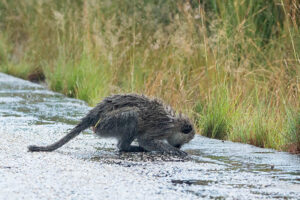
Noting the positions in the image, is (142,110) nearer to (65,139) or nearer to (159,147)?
(159,147)

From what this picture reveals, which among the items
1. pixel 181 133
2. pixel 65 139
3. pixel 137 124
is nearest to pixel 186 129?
pixel 181 133

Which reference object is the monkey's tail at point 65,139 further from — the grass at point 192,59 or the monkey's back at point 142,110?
the grass at point 192,59

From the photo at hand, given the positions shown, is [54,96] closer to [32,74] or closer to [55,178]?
[32,74]

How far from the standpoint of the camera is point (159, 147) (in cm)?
624

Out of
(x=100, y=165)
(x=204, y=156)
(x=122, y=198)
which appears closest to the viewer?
(x=122, y=198)

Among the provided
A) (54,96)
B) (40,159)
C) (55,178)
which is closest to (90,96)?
(54,96)

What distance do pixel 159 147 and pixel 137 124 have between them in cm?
32

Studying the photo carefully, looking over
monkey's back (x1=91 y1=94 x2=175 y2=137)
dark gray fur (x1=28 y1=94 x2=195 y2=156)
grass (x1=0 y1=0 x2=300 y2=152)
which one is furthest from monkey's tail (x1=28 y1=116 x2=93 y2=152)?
grass (x1=0 y1=0 x2=300 y2=152)

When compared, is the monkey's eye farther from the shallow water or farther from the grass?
the grass

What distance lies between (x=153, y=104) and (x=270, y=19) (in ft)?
15.9

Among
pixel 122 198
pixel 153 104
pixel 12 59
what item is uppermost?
pixel 12 59

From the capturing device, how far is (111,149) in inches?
259

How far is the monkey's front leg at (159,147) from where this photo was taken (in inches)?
242

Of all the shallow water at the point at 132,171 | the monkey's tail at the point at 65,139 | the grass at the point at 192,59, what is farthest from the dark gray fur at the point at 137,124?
the grass at the point at 192,59
